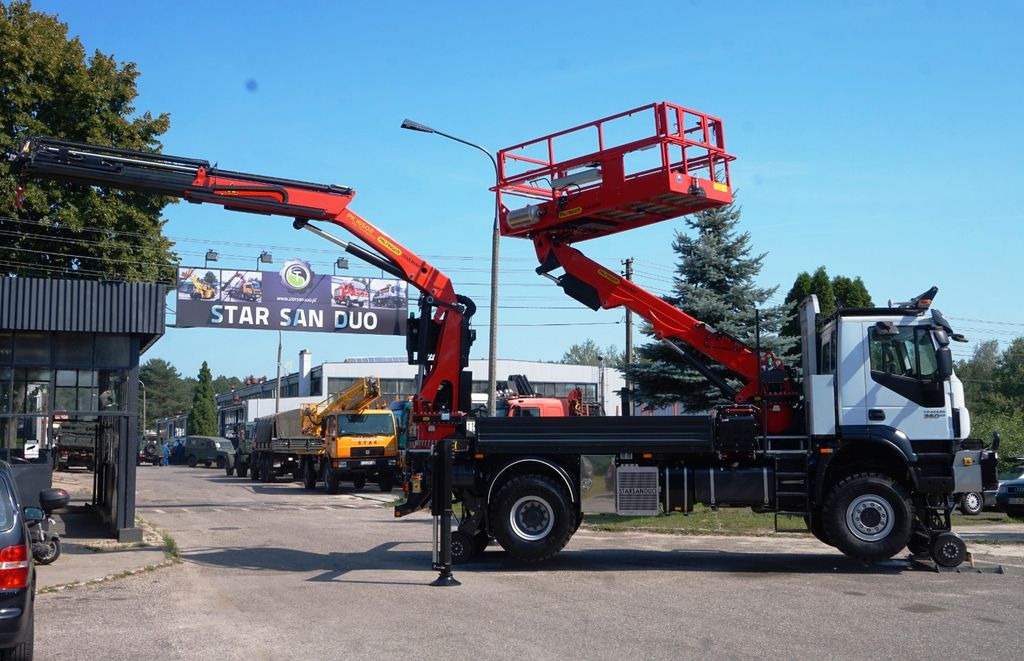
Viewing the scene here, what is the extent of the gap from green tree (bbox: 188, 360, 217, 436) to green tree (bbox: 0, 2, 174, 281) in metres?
68.8

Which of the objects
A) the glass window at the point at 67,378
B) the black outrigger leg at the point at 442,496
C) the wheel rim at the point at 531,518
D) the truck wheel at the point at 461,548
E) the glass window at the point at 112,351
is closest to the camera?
the black outrigger leg at the point at 442,496

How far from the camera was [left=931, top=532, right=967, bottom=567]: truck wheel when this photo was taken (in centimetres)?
1345

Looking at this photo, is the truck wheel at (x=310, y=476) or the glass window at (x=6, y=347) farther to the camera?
the truck wheel at (x=310, y=476)

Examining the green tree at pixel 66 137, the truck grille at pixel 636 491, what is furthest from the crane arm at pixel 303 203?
the green tree at pixel 66 137

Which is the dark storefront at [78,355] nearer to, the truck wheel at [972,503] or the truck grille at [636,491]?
the truck grille at [636,491]

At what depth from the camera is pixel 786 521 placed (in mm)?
20625

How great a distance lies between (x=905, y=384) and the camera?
13.6 meters

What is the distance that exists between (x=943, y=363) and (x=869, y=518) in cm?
225

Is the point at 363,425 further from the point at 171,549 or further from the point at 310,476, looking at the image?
the point at 171,549

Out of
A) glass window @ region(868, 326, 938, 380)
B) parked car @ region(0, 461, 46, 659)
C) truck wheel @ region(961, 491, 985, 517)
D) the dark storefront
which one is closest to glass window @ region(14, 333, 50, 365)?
the dark storefront

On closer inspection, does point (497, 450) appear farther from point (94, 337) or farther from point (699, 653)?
point (94, 337)

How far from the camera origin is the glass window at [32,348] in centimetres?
1728

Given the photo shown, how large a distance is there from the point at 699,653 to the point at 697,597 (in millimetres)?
3007

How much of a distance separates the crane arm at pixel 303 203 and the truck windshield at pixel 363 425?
18.6 m
